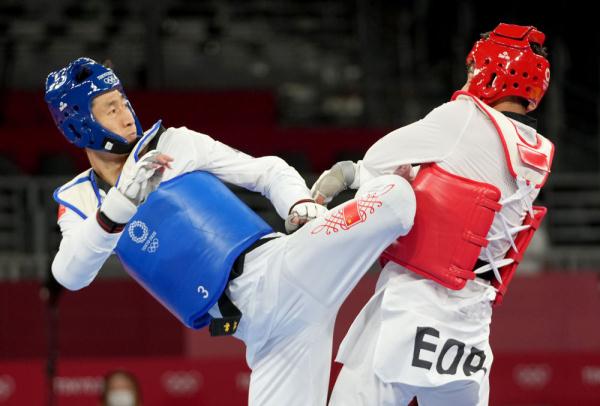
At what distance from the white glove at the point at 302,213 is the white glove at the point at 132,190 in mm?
544

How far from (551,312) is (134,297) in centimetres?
330

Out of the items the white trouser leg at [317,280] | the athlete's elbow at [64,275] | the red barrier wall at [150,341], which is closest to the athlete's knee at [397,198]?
the white trouser leg at [317,280]

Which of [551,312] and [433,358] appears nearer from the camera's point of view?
[433,358]

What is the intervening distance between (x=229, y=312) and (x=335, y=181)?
2.32 feet

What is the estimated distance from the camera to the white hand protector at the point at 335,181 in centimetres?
467

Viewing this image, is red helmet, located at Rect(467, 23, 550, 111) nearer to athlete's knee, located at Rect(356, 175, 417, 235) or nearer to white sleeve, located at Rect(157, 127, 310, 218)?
athlete's knee, located at Rect(356, 175, 417, 235)

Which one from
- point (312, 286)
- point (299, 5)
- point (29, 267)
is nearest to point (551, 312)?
point (29, 267)

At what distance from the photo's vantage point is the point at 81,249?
453 centimetres

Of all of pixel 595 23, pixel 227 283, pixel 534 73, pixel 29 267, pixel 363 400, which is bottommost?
pixel 29 267

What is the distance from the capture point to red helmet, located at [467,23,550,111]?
4.46 metres

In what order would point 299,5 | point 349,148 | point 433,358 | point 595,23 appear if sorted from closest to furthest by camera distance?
point 433,358 → point 349,148 → point 595,23 → point 299,5

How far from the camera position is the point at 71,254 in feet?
15.0

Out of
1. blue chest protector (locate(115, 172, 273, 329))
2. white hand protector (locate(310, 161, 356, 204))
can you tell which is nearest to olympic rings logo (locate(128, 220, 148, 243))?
blue chest protector (locate(115, 172, 273, 329))

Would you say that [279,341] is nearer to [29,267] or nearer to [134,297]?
[134,297]
